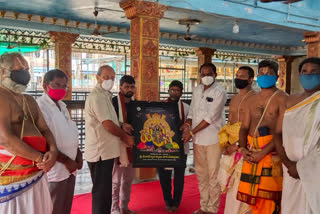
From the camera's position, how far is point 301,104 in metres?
2.31

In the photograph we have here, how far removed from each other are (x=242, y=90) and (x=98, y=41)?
31.3ft

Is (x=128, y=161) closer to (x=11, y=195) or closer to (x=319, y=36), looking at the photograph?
(x=11, y=195)

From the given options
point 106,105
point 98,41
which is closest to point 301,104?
point 106,105

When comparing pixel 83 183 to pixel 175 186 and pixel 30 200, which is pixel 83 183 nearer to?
pixel 175 186

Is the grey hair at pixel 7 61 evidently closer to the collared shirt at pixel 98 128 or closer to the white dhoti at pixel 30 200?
the white dhoti at pixel 30 200

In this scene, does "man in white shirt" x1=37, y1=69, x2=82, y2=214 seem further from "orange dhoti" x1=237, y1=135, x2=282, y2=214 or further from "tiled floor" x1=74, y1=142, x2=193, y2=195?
"tiled floor" x1=74, y1=142, x2=193, y2=195

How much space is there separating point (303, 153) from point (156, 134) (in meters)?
1.68

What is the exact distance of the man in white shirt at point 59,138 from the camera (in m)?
2.49

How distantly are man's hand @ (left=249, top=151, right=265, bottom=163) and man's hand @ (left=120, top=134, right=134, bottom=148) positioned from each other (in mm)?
1234

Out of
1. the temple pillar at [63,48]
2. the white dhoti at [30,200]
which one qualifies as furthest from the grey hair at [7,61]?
the temple pillar at [63,48]

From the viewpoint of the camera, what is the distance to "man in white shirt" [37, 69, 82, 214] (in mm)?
2492

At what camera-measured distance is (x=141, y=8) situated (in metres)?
4.95

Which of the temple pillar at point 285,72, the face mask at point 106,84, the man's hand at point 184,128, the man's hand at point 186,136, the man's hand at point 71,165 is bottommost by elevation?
the man's hand at point 71,165

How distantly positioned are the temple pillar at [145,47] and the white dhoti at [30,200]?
277 centimetres
